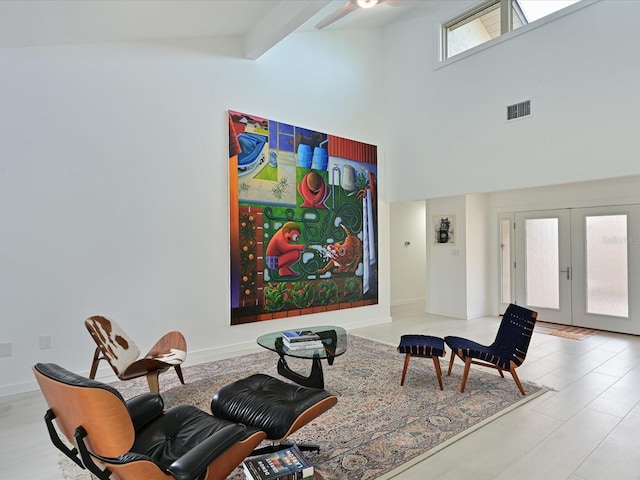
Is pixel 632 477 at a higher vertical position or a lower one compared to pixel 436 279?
lower

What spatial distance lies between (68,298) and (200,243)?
1533mm

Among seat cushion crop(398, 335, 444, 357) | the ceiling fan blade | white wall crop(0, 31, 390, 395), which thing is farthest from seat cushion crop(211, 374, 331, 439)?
the ceiling fan blade

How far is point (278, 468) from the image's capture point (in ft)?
6.10

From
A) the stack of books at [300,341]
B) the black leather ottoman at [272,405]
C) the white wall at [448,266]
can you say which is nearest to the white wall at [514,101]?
the white wall at [448,266]

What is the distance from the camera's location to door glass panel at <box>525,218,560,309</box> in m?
6.54

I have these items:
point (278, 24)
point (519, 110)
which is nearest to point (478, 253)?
point (519, 110)

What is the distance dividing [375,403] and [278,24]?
4.29 m

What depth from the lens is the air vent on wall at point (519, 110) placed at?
541 cm

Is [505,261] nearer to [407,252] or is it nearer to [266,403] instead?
[407,252]

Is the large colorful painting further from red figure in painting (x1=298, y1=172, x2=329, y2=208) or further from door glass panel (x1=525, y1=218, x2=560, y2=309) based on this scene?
door glass panel (x1=525, y1=218, x2=560, y2=309)

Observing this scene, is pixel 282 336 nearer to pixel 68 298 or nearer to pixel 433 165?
pixel 68 298

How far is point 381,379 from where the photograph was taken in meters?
3.94

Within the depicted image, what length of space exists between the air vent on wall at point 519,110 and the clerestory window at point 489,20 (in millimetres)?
1214

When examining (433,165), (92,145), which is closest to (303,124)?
(433,165)
